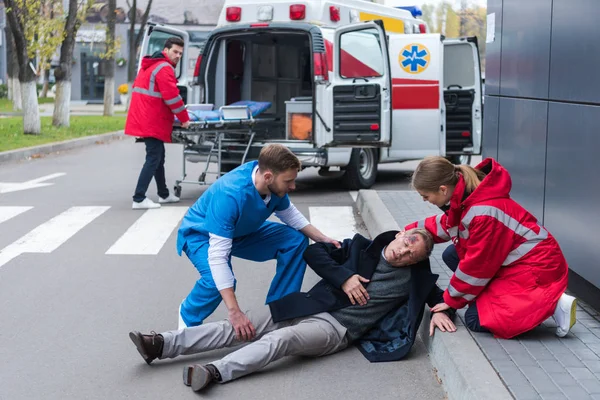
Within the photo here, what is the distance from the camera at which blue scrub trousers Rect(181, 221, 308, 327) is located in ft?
18.9

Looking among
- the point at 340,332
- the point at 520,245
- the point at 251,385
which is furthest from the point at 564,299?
the point at 251,385

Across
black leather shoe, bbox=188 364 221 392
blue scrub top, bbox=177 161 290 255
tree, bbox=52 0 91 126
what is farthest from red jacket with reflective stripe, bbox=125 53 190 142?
tree, bbox=52 0 91 126

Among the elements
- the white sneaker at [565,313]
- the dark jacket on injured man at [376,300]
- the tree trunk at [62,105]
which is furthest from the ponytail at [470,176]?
the tree trunk at [62,105]

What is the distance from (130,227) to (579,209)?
533cm

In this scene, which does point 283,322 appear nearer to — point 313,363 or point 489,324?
point 313,363

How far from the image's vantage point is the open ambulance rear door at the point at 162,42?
14203mm

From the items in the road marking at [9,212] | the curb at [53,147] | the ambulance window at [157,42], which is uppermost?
the ambulance window at [157,42]

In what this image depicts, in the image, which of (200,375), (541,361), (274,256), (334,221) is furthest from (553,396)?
(334,221)

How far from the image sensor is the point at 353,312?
5.53 meters

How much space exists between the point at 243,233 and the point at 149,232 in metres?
4.34

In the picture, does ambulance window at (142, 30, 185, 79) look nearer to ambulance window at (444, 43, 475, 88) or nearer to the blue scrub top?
ambulance window at (444, 43, 475, 88)

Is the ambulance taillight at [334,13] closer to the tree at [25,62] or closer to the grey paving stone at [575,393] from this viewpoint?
the tree at [25,62]

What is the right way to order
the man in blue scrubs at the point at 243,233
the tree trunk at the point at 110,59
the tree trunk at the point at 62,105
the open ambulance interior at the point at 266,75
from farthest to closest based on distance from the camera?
the tree trunk at the point at 110,59
the tree trunk at the point at 62,105
the open ambulance interior at the point at 266,75
the man in blue scrubs at the point at 243,233

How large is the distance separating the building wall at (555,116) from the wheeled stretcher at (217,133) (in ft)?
14.8
